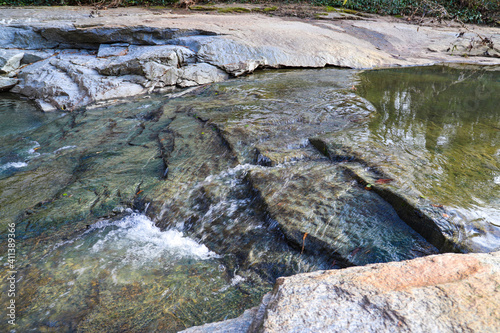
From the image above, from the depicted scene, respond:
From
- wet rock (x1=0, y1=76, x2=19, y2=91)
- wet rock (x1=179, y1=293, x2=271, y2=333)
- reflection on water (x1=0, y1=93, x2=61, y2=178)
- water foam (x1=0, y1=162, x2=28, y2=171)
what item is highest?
wet rock (x1=179, y1=293, x2=271, y2=333)

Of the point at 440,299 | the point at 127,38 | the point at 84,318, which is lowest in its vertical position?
the point at 84,318

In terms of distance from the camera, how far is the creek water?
2432mm

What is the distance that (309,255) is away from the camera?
2.59 m

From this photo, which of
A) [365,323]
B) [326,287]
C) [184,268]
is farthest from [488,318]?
[184,268]

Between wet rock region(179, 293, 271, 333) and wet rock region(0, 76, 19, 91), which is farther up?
wet rock region(179, 293, 271, 333)

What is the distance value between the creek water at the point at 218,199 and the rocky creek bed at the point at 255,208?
0.02 m

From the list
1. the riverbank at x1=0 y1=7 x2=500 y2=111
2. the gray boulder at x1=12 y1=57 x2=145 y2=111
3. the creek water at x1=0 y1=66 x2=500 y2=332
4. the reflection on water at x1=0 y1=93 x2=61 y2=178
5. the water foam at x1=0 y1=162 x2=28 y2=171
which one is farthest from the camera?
the riverbank at x1=0 y1=7 x2=500 y2=111

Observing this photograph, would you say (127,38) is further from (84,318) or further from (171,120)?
(84,318)

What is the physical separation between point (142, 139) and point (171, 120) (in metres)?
0.69

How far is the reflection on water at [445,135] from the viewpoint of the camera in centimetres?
278

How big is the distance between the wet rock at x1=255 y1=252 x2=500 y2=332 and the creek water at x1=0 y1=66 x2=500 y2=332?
2.66 ft

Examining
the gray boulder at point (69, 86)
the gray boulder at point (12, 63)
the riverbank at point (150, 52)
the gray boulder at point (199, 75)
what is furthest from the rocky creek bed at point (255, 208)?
the gray boulder at point (12, 63)

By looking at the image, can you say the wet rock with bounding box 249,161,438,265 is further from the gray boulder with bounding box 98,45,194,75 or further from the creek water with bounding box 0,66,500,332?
the gray boulder with bounding box 98,45,194,75

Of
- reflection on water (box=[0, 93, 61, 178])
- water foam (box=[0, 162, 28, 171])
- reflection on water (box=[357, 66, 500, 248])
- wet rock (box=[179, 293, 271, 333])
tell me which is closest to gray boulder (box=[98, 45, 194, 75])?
reflection on water (box=[0, 93, 61, 178])
